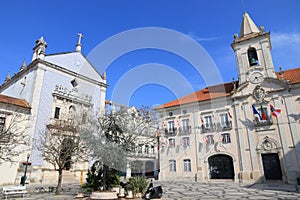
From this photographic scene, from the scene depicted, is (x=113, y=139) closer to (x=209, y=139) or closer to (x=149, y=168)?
(x=209, y=139)

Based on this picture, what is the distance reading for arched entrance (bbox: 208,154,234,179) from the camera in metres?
23.6

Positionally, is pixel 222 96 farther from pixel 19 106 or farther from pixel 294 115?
pixel 19 106

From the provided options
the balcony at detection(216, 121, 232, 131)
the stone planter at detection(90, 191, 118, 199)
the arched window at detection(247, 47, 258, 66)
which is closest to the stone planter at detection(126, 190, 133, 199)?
the stone planter at detection(90, 191, 118, 199)

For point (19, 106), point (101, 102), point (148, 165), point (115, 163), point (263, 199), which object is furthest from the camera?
point (148, 165)

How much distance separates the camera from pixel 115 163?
33.6 ft

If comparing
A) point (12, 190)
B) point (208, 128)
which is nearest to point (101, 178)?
point (12, 190)

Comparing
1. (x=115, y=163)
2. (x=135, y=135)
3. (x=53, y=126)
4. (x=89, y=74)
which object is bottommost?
(x=115, y=163)

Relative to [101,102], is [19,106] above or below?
below

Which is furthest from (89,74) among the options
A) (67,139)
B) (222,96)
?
(222,96)

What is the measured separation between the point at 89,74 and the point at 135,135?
20717 mm

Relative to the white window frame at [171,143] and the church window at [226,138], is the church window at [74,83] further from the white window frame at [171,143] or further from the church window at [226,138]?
the church window at [226,138]

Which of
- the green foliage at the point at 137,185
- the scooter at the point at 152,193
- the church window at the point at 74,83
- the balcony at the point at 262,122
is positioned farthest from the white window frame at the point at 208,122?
the church window at the point at 74,83

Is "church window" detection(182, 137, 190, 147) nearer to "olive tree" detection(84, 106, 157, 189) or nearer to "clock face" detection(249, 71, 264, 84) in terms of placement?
"clock face" detection(249, 71, 264, 84)

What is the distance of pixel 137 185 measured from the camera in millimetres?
11461
